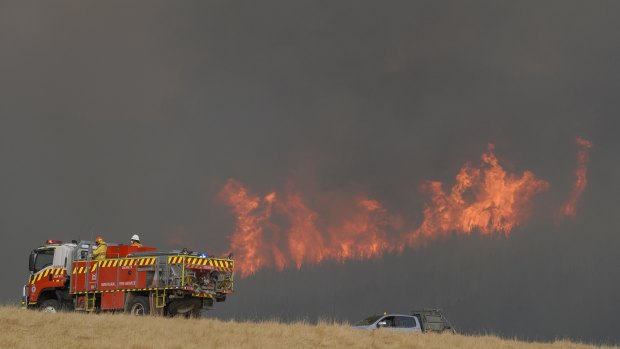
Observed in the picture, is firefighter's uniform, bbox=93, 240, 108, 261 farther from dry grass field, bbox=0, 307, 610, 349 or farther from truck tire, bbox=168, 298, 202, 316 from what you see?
dry grass field, bbox=0, 307, 610, 349

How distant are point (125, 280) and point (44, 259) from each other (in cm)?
504

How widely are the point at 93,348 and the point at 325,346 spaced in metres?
7.45

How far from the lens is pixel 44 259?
35.0 m

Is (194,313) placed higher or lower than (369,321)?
higher

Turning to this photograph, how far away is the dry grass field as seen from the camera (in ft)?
74.2

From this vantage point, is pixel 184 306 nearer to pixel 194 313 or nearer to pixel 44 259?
pixel 194 313

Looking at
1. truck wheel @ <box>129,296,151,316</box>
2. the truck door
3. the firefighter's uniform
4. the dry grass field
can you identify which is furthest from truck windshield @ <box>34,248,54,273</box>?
the truck door

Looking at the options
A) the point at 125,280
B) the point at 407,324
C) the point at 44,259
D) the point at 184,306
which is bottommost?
the point at 407,324

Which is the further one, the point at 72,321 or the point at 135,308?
the point at 135,308

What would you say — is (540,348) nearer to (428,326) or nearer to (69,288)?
(428,326)

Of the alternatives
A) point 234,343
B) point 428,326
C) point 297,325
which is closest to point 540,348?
point 428,326

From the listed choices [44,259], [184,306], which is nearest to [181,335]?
[184,306]

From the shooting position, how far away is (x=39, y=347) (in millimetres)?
21203

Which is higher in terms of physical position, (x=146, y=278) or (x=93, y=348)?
(x=146, y=278)
